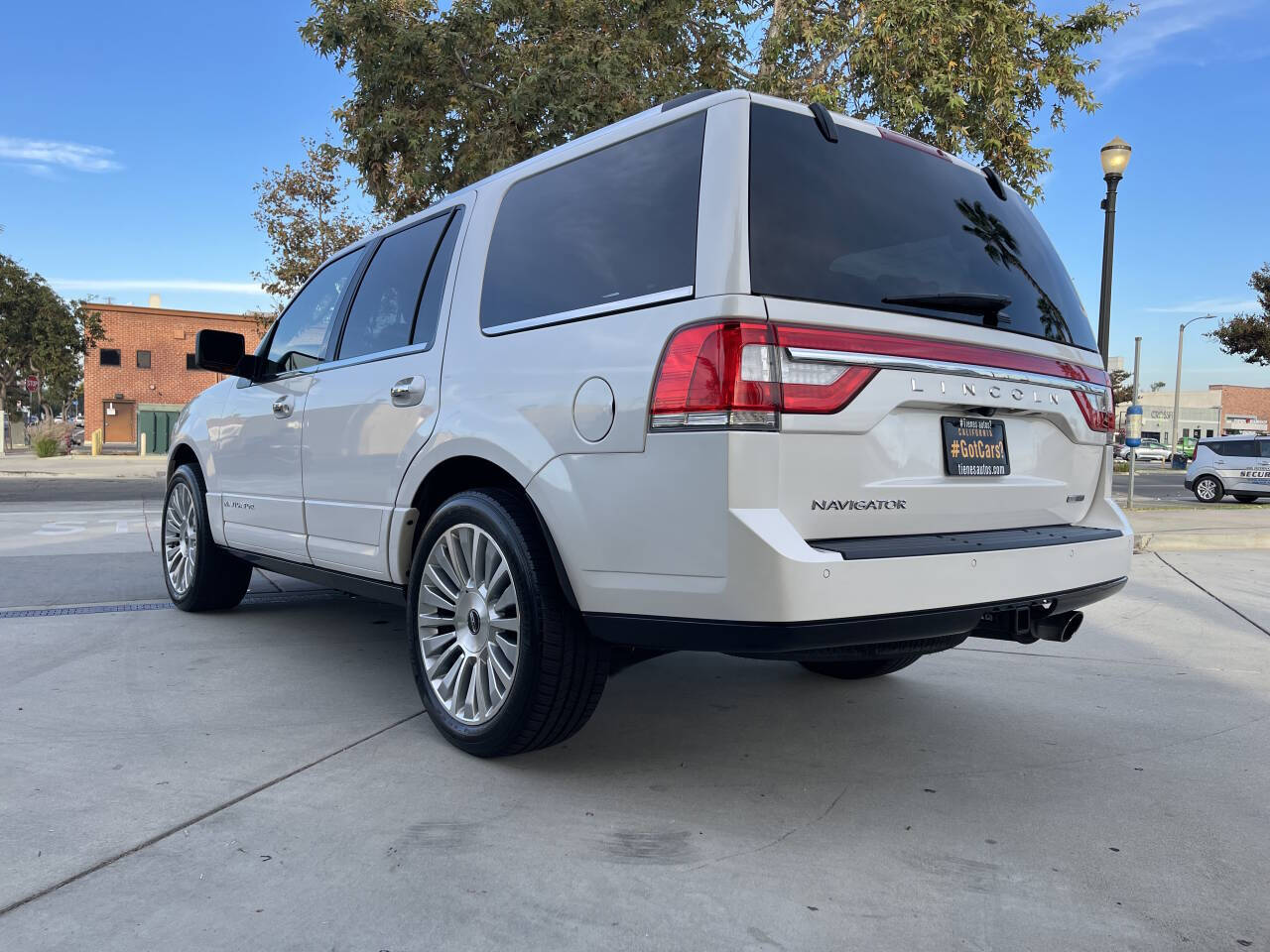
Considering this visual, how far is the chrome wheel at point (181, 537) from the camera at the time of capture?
18.3 ft

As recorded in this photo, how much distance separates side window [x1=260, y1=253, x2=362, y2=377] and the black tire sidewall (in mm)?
1554

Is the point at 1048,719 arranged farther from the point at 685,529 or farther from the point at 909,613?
the point at 685,529

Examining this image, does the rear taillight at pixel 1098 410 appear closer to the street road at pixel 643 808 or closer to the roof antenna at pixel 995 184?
the roof antenna at pixel 995 184

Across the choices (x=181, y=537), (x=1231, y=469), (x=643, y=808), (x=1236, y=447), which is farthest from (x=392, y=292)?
(x=1236, y=447)

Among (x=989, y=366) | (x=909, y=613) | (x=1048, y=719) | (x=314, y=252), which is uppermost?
(x=314, y=252)

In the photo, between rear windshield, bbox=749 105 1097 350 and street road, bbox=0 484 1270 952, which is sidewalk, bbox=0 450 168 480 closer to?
street road, bbox=0 484 1270 952

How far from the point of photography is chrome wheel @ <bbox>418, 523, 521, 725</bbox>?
Answer: 10.1ft

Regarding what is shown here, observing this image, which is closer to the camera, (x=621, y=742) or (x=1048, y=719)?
(x=621, y=742)

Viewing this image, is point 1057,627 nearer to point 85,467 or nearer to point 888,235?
point 888,235

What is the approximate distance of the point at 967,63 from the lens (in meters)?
11.8

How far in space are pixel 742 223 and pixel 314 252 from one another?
21750mm

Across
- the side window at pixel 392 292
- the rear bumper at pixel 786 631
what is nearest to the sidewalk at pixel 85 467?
the side window at pixel 392 292

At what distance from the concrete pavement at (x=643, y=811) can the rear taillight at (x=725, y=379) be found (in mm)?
1150

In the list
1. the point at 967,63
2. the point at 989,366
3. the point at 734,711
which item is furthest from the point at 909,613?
the point at 967,63
